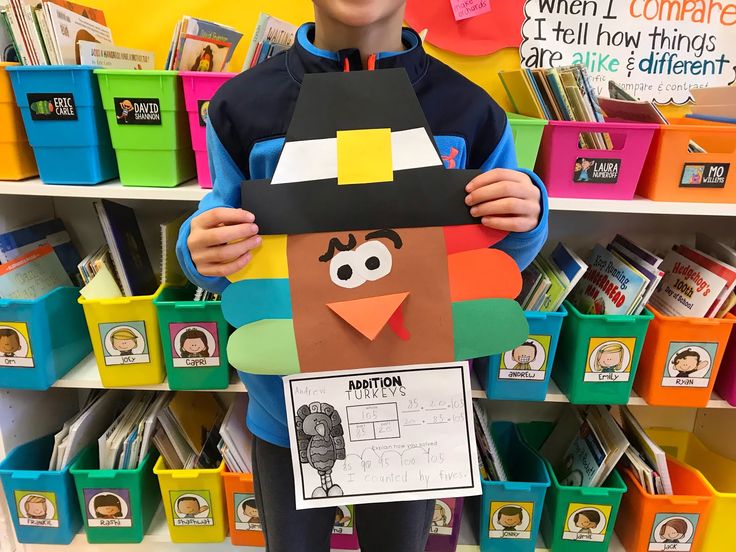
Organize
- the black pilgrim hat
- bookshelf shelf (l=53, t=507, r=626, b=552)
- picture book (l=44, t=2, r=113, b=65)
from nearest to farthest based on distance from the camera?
the black pilgrim hat
picture book (l=44, t=2, r=113, b=65)
bookshelf shelf (l=53, t=507, r=626, b=552)

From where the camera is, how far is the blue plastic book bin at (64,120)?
3.42 ft

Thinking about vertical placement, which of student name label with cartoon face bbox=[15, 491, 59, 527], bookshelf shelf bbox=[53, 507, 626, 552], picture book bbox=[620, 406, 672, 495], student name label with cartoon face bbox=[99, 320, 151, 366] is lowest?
bookshelf shelf bbox=[53, 507, 626, 552]

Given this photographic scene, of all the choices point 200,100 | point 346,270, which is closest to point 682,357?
point 346,270

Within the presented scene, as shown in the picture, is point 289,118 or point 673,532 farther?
point 673,532

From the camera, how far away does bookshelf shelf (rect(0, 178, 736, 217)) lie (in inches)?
42.3

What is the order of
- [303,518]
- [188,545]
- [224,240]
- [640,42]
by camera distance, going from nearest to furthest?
[224,240]
[303,518]
[640,42]
[188,545]

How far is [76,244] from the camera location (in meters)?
1.46

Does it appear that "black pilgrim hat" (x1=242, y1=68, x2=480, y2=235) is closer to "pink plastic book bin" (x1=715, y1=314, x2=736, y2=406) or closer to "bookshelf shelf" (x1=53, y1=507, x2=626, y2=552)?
"pink plastic book bin" (x1=715, y1=314, x2=736, y2=406)

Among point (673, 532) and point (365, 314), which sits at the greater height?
point (365, 314)

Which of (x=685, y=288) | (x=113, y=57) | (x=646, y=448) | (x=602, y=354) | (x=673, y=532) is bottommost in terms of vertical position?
(x=673, y=532)

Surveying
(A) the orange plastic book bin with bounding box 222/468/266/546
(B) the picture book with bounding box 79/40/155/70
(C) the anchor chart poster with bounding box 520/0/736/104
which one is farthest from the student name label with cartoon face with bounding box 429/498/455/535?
(B) the picture book with bounding box 79/40/155/70

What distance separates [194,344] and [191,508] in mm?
469

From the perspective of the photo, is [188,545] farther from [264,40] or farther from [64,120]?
[264,40]

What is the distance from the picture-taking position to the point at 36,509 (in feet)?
4.31
